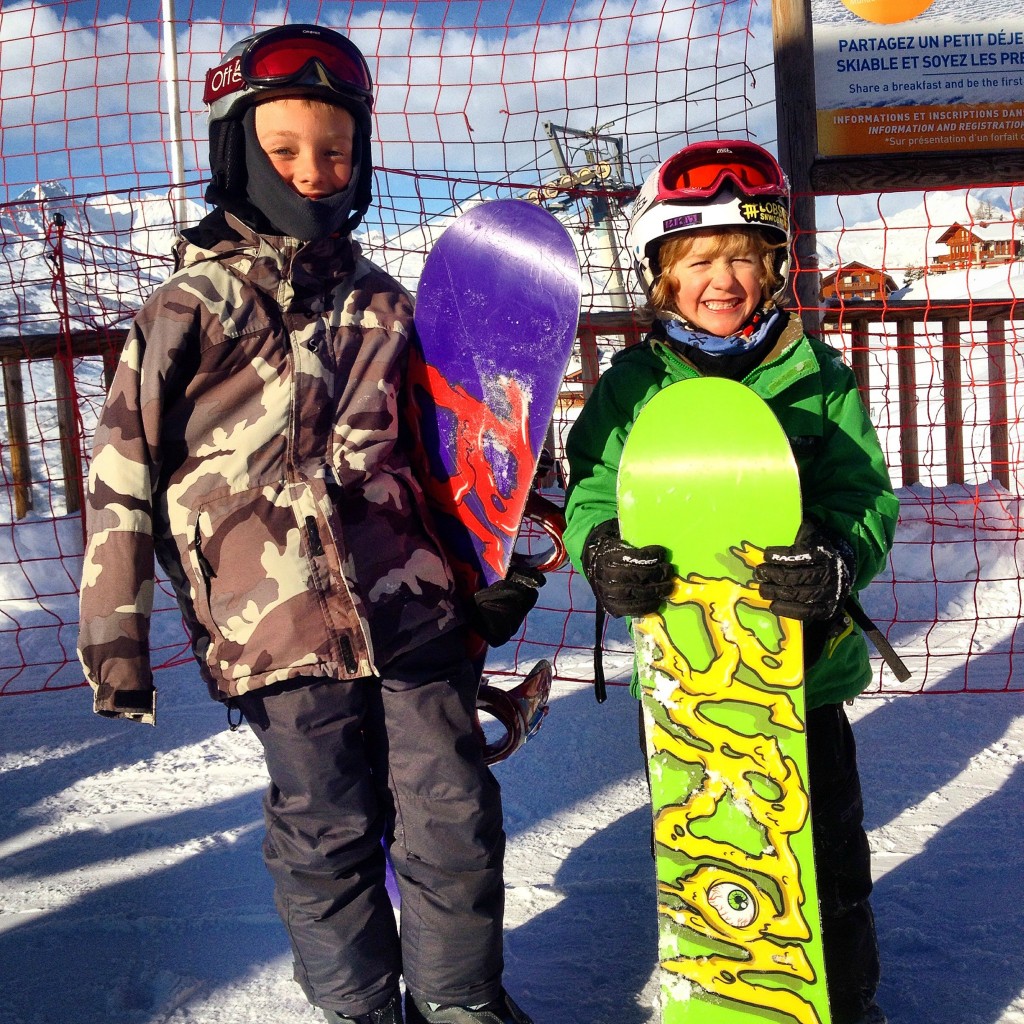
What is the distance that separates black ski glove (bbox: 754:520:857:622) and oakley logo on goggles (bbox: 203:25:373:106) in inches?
47.7

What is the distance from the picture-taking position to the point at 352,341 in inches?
70.1

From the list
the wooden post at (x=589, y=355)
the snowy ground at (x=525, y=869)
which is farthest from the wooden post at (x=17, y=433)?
the wooden post at (x=589, y=355)

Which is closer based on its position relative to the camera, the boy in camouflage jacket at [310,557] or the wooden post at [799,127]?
the boy in camouflage jacket at [310,557]

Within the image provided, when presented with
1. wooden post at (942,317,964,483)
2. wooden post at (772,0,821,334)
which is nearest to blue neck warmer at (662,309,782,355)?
wooden post at (772,0,821,334)

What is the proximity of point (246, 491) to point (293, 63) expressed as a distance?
82cm

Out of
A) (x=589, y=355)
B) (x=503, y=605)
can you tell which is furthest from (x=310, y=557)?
(x=589, y=355)

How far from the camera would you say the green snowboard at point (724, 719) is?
1.65 m

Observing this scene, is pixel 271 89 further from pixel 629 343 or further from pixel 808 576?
pixel 629 343

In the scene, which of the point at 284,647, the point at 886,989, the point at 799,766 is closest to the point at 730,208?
the point at 799,766

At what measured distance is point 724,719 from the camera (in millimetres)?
1690

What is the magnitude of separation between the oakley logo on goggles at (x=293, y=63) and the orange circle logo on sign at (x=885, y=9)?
2.98 meters

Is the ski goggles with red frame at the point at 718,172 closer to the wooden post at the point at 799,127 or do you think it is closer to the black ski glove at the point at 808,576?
the black ski glove at the point at 808,576

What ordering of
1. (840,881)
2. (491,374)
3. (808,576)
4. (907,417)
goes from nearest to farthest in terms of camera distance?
(808,576)
(840,881)
(491,374)
(907,417)

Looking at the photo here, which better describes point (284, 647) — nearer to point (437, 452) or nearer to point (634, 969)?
point (437, 452)
